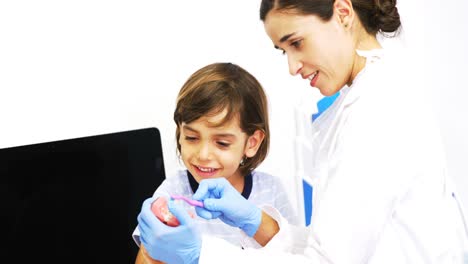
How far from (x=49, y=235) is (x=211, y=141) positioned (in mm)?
454

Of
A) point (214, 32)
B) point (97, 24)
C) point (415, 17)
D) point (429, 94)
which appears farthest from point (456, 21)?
point (97, 24)

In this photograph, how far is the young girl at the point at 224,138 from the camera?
1.17 meters

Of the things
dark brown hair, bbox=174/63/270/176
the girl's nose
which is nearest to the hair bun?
dark brown hair, bbox=174/63/270/176

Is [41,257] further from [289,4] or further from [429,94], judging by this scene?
[429,94]

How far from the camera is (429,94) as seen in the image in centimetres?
178

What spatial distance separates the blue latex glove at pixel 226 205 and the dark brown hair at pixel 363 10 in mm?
369

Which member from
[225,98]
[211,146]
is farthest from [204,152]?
[225,98]

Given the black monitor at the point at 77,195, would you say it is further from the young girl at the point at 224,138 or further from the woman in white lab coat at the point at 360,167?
the woman in white lab coat at the point at 360,167

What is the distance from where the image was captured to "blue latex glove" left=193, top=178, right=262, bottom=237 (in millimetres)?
986

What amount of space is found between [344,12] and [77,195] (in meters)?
0.76

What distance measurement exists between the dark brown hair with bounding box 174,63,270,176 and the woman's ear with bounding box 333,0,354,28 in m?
0.34

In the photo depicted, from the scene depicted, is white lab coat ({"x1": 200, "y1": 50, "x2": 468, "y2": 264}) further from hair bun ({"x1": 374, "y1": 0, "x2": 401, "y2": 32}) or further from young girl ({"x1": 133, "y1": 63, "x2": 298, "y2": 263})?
young girl ({"x1": 133, "y1": 63, "x2": 298, "y2": 263})

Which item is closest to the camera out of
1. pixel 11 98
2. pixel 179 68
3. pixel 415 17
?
pixel 11 98

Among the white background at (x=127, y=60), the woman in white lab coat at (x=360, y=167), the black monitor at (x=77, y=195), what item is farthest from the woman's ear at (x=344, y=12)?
the black monitor at (x=77, y=195)
